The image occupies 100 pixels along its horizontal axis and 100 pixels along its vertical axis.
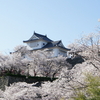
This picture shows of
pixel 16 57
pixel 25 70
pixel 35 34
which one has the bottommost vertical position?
pixel 25 70

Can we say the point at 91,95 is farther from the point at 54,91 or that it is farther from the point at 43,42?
the point at 43,42

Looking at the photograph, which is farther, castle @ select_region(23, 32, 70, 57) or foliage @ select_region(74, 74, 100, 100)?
castle @ select_region(23, 32, 70, 57)

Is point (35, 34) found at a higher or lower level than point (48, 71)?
higher

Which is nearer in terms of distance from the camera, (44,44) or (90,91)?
(90,91)

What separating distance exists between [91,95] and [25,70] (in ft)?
45.4

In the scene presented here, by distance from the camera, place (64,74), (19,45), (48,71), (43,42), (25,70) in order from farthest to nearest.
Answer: (43,42)
(19,45)
(25,70)
(48,71)
(64,74)

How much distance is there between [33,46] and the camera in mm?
27875

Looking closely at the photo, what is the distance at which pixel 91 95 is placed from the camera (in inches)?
246

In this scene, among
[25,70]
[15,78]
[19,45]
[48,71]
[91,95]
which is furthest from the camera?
[19,45]

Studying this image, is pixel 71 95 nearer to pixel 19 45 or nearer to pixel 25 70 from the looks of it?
pixel 25 70

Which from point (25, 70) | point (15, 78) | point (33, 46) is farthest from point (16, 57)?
point (33, 46)

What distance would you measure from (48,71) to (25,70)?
2.60 meters

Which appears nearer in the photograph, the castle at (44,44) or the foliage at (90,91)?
the foliage at (90,91)

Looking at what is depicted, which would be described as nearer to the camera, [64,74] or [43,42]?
[64,74]
